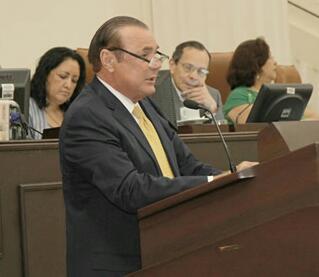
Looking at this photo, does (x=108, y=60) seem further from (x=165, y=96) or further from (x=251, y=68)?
(x=251, y=68)

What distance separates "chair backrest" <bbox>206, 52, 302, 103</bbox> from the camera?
20.9ft

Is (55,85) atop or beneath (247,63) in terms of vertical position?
beneath


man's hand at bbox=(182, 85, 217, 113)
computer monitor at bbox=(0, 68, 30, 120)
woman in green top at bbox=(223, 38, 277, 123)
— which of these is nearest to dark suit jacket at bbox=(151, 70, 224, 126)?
computer monitor at bbox=(0, 68, 30, 120)

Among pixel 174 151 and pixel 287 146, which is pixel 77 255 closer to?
pixel 174 151

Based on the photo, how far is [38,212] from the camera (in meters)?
3.76

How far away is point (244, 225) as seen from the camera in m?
2.30

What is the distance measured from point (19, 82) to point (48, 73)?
0.66 meters

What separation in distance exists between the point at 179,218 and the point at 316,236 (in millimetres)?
405

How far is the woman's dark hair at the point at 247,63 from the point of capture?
5.98 metres

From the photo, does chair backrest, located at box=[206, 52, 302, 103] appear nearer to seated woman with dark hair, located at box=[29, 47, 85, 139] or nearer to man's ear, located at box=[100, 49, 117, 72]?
seated woman with dark hair, located at box=[29, 47, 85, 139]

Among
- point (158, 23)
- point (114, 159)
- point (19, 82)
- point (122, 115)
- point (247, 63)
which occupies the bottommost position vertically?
point (114, 159)

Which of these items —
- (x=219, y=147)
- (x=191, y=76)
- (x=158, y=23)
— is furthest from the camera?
(x=158, y=23)

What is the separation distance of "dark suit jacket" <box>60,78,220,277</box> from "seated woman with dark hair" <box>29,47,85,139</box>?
7.66 ft

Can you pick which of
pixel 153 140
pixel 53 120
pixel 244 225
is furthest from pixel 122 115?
pixel 53 120
